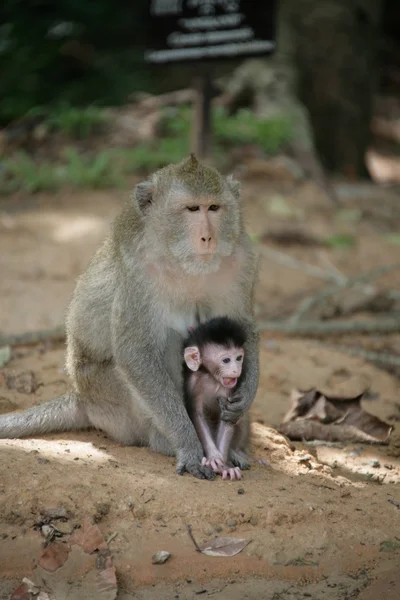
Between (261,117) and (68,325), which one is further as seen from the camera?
(261,117)

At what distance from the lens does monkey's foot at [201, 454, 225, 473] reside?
15.4ft

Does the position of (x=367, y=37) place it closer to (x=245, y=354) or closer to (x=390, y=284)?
(x=390, y=284)

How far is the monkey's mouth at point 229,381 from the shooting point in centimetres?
470

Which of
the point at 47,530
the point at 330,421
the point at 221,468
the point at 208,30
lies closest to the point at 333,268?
the point at 208,30

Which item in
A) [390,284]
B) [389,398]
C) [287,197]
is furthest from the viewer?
[287,197]

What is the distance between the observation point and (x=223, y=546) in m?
4.09

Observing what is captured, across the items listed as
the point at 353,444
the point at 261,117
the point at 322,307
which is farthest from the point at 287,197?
the point at 353,444

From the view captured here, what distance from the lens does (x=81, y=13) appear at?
1204 cm

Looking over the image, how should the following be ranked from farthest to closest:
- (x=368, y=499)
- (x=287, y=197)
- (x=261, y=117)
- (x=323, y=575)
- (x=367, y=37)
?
(x=367, y=37), (x=261, y=117), (x=287, y=197), (x=368, y=499), (x=323, y=575)

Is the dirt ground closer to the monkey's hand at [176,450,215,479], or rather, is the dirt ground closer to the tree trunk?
the monkey's hand at [176,450,215,479]

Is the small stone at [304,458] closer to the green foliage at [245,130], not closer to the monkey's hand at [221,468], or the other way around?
the monkey's hand at [221,468]

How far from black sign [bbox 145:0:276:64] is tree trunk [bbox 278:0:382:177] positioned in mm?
2404

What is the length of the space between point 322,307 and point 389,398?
1.79 metres

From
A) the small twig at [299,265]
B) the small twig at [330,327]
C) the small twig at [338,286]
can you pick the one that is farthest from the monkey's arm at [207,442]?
the small twig at [299,265]
